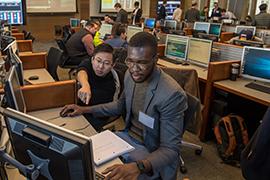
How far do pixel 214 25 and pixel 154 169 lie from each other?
577cm

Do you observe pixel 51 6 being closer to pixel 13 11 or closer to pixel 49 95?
pixel 13 11

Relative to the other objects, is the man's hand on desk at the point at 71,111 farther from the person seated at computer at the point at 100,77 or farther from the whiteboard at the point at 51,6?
the whiteboard at the point at 51,6

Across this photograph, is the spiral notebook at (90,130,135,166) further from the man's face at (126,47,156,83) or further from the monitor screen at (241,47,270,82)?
the monitor screen at (241,47,270,82)

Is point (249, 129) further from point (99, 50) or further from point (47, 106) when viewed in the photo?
point (47, 106)

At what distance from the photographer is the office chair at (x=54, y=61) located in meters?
3.38

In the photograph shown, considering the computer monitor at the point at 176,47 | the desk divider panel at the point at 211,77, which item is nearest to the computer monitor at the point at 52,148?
the desk divider panel at the point at 211,77

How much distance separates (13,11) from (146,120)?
15.6 ft

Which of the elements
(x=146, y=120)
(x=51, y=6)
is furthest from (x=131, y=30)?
(x=51, y=6)

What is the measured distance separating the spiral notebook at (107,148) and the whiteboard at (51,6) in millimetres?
8483

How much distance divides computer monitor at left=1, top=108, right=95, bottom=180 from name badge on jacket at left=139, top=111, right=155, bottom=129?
0.72 metres

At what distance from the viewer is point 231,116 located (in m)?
2.85

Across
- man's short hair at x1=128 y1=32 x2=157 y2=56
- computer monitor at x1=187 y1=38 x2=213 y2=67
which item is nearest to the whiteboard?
computer monitor at x1=187 y1=38 x2=213 y2=67

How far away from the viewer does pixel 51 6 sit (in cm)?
941

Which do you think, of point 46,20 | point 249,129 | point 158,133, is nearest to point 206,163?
point 249,129
